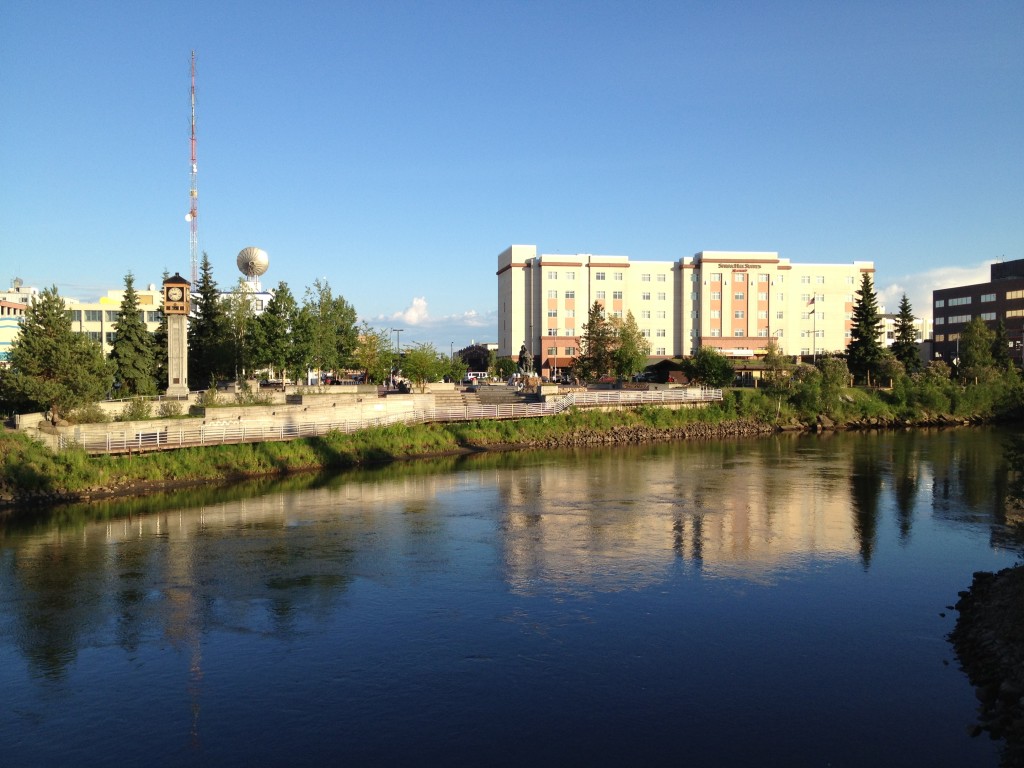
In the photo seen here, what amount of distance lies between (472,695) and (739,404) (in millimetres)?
53249

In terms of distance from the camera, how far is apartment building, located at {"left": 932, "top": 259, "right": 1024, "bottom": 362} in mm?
105250

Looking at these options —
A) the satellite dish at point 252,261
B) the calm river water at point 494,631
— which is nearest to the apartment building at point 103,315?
the satellite dish at point 252,261

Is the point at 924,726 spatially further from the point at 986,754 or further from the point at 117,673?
the point at 117,673

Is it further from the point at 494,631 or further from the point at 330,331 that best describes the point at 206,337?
the point at 494,631

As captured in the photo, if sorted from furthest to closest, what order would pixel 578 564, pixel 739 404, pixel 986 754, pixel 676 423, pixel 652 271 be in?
pixel 652 271, pixel 739 404, pixel 676 423, pixel 578 564, pixel 986 754

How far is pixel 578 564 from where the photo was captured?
23.1 m

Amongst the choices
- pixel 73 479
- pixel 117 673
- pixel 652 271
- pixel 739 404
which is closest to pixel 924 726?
pixel 117 673

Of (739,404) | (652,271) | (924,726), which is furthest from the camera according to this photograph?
(652,271)

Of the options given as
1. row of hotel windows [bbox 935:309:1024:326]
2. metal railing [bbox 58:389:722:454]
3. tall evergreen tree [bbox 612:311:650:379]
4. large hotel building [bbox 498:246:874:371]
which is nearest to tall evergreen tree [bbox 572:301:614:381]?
tall evergreen tree [bbox 612:311:650:379]

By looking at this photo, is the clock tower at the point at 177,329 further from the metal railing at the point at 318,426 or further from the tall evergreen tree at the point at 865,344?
the tall evergreen tree at the point at 865,344

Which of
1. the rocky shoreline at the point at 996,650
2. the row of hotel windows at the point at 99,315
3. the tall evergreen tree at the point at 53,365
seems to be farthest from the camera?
the row of hotel windows at the point at 99,315

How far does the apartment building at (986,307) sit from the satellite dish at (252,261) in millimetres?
88964

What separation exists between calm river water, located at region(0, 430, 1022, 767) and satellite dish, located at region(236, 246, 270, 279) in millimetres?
53866

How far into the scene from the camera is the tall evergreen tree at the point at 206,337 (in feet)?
189
